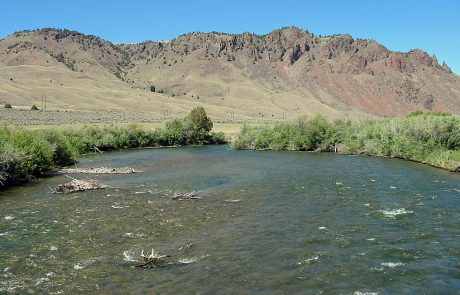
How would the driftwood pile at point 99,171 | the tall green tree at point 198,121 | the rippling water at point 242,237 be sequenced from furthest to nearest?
1. the tall green tree at point 198,121
2. the driftwood pile at point 99,171
3. the rippling water at point 242,237

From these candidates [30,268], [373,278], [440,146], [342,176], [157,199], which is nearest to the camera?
[373,278]

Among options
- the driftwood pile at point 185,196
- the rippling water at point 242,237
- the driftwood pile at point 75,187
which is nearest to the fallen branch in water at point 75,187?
the driftwood pile at point 75,187

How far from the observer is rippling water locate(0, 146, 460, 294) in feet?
57.6

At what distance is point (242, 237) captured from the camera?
23.6m

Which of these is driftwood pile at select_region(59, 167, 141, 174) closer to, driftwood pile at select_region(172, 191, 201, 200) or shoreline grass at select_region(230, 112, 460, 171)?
driftwood pile at select_region(172, 191, 201, 200)

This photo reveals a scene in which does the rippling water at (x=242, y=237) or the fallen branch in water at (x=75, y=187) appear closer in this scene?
the rippling water at (x=242, y=237)

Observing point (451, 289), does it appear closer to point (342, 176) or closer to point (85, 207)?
point (85, 207)

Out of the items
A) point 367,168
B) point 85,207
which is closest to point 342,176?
point 367,168

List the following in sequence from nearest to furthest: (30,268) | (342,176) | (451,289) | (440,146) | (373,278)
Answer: (451,289) < (373,278) < (30,268) < (342,176) < (440,146)

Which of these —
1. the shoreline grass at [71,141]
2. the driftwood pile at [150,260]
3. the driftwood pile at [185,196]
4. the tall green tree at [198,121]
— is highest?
the tall green tree at [198,121]

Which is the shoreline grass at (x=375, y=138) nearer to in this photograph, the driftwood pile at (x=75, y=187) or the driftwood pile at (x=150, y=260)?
the driftwood pile at (x=75, y=187)

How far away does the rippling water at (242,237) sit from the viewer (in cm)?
1756

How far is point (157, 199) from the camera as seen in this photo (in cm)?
3375

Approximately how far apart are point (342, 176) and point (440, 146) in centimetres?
1887
